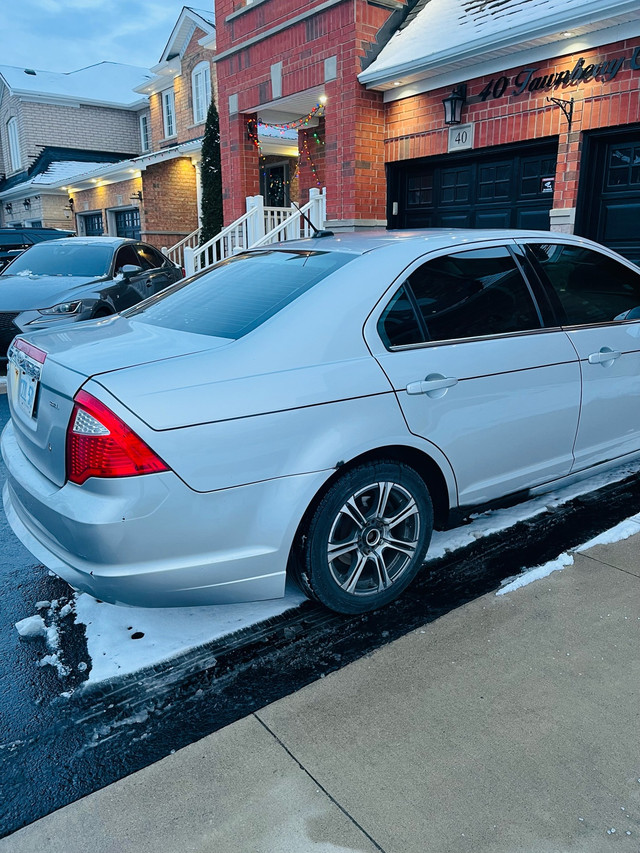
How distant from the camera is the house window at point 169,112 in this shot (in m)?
23.2

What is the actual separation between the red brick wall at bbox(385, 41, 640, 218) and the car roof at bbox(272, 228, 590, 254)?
4.75 meters

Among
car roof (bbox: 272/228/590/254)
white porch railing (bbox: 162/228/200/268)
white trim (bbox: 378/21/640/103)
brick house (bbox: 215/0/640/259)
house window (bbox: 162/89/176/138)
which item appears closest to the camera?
car roof (bbox: 272/228/590/254)

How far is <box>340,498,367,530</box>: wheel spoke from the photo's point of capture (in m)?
2.76

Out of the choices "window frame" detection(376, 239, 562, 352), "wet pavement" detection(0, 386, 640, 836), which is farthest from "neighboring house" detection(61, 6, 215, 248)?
"wet pavement" detection(0, 386, 640, 836)

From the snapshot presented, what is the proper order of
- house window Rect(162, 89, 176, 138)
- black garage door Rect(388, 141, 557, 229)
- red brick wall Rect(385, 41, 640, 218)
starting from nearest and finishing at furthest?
1. red brick wall Rect(385, 41, 640, 218)
2. black garage door Rect(388, 141, 557, 229)
3. house window Rect(162, 89, 176, 138)

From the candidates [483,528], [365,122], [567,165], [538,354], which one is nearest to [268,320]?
[538,354]

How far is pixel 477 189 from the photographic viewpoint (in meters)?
9.58

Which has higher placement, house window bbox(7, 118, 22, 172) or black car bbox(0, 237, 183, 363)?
house window bbox(7, 118, 22, 172)

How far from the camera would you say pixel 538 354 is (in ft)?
11.0

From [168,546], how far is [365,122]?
927cm

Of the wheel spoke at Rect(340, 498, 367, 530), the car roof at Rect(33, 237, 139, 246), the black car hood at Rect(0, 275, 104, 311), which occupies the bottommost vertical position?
the wheel spoke at Rect(340, 498, 367, 530)

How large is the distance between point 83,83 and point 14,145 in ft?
13.7

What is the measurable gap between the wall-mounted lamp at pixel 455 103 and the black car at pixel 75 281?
4.53 meters

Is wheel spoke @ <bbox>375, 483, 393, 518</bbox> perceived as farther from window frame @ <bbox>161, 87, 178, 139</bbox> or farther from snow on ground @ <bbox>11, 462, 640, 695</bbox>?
window frame @ <bbox>161, 87, 178, 139</bbox>
